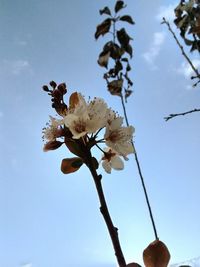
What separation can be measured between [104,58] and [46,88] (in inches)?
53.1

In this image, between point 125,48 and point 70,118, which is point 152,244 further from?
point 125,48

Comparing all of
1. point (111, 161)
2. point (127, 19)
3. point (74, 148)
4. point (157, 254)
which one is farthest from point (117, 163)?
point (127, 19)

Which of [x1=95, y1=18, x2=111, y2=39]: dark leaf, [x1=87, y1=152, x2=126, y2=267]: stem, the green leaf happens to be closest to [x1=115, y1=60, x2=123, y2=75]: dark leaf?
[x1=95, y1=18, x2=111, y2=39]: dark leaf

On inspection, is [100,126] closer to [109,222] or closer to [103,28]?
[109,222]

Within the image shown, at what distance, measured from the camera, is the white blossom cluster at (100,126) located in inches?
29.8

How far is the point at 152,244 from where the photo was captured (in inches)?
21.0

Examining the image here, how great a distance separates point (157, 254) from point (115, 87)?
4.17ft

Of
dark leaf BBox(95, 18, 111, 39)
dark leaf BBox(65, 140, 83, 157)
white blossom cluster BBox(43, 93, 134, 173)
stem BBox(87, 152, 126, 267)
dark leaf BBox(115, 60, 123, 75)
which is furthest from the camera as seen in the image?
dark leaf BBox(95, 18, 111, 39)

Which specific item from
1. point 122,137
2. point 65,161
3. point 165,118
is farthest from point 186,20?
point 65,161

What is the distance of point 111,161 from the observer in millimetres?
866

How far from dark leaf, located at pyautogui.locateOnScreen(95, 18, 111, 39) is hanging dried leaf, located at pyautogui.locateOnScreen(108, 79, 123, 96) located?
1.38ft

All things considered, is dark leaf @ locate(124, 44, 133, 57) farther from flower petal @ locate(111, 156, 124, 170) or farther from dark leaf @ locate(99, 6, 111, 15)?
flower petal @ locate(111, 156, 124, 170)

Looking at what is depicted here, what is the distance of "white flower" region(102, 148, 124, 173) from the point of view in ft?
2.80

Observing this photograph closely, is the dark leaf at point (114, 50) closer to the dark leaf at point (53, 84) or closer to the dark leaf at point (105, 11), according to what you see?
the dark leaf at point (105, 11)
